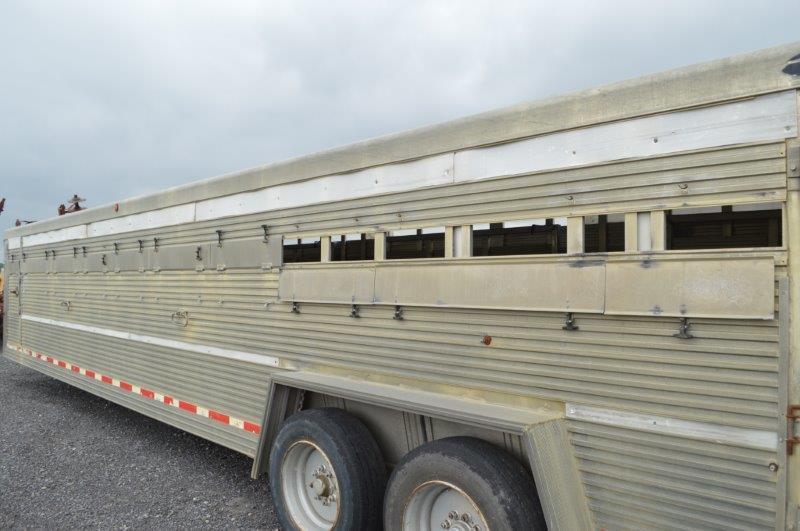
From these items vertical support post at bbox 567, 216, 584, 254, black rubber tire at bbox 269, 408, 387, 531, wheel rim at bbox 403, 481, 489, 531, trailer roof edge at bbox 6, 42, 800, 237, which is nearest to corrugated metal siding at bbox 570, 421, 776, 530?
wheel rim at bbox 403, 481, 489, 531

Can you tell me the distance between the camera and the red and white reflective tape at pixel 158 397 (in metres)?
4.54

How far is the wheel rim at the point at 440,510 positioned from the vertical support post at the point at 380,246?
4.46ft

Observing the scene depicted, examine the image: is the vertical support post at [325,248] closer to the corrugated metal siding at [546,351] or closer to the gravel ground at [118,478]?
the corrugated metal siding at [546,351]

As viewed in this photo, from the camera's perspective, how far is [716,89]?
236 centimetres

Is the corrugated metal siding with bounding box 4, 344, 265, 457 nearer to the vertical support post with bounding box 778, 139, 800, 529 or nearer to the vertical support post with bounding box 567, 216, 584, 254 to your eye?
the vertical support post with bounding box 567, 216, 584, 254

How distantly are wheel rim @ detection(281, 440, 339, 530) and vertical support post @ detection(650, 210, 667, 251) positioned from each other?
7.71ft

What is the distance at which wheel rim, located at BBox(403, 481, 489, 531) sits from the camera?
9.36ft

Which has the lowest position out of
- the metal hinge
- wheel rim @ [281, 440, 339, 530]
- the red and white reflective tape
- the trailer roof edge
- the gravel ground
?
the gravel ground

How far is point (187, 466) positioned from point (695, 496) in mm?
4503

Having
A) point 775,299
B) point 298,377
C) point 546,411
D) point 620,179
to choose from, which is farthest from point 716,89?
point 298,377

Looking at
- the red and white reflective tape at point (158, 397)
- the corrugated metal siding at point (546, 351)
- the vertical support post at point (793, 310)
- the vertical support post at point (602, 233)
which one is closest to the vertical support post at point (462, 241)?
the corrugated metal siding at point (546, 351)

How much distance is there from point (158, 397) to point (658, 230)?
4.94 meters

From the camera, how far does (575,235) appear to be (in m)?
2.71

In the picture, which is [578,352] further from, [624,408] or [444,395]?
[444,395]
